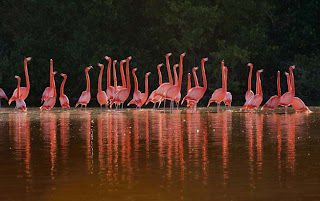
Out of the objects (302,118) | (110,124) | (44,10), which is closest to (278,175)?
(110,124)

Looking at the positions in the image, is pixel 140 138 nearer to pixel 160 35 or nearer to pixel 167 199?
pixel 167 199

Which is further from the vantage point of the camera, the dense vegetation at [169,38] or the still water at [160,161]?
the dense vegetation at [169,38]

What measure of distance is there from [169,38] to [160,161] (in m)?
25.4

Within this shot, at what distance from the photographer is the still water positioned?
355 inches

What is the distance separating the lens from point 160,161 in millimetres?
11453

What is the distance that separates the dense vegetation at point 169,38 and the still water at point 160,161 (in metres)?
16.4

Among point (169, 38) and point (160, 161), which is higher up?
point (169, 38)

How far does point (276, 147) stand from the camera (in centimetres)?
1318

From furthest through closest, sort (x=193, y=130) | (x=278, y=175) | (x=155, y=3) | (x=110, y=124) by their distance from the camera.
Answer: (x=155, y=3) → (x=110, y=124) → (x=193, y=130) → (x=278, y=175)

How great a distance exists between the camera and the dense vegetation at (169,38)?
114 ft

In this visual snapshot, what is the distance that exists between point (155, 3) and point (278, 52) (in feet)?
19.6

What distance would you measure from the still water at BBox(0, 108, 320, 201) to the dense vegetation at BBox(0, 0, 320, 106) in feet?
53.9

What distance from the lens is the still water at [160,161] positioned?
29.6ft

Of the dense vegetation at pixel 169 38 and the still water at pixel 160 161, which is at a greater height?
the dense vegetation at pixel 169 38
